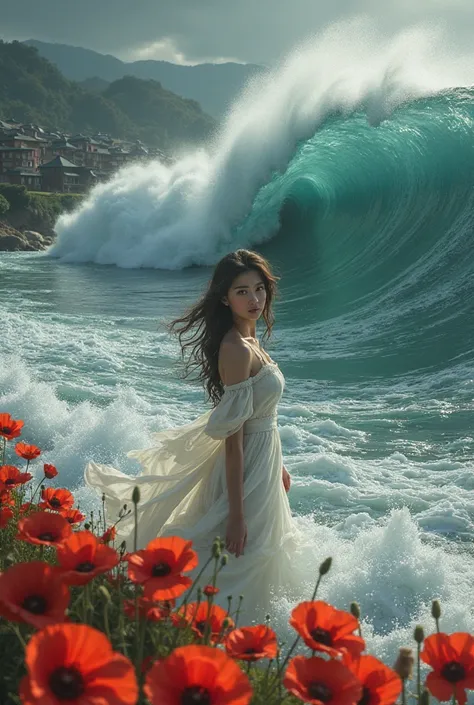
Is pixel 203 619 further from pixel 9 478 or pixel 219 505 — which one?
pixel 219 505

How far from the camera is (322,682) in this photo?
1112 millimetres

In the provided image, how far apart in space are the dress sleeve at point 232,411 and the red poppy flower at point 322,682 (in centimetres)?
207

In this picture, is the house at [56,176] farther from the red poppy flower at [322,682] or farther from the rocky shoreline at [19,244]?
the red poppy flower at [322,682]

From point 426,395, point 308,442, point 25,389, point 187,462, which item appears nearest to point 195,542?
point 187,462

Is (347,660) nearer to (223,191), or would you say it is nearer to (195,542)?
(195,542)

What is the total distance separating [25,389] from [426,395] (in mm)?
4116

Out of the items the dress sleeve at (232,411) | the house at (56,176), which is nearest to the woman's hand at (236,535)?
the dress sleeve at (232,411)

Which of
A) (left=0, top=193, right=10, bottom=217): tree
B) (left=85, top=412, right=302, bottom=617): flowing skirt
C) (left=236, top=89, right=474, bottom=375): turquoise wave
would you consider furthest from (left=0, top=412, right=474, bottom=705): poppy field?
(left=0, top=193, right=10, bottom=217): tree

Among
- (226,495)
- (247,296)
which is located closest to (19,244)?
(247,296)

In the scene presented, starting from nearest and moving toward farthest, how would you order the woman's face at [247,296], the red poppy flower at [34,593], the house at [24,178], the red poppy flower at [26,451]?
the red poppy flower at [34,593] → the red poppy flower at [26,451] → the woman's face at [247,296] → the house at [24,178]

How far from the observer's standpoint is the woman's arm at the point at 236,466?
3232 millimetres

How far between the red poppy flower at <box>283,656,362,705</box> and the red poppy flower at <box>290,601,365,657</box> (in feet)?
0.33

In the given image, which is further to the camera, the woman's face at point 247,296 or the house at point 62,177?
the house at point 62,177

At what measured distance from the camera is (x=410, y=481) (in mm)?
5371
